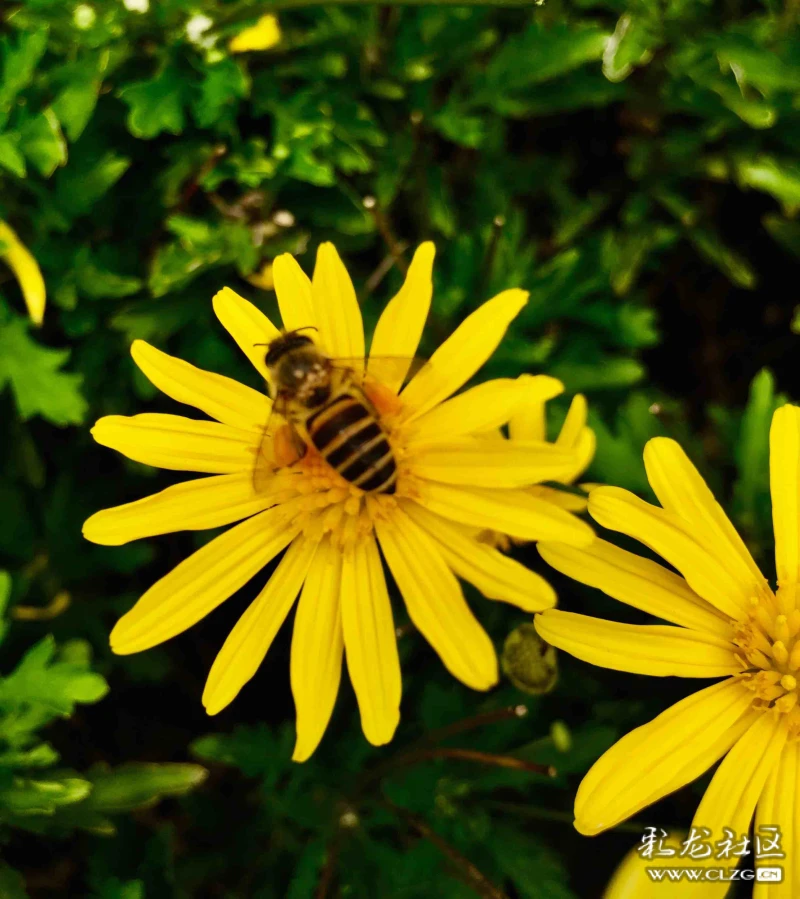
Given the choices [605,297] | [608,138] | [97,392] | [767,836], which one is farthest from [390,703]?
[608,138]

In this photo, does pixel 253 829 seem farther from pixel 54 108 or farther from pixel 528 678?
pixel 54 108

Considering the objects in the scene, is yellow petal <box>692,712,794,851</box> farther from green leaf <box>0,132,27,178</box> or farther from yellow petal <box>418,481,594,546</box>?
green leaf <box>0,132,27,178</box>

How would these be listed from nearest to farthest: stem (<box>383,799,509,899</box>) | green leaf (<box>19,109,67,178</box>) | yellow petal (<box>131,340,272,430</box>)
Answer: yellow petal (<box>131,340,272,430</box>), stem (<box>383,799,509,899</box>), green leaf (<box>19,109,67,178</box>)

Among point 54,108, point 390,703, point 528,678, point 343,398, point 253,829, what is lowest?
point 253,829

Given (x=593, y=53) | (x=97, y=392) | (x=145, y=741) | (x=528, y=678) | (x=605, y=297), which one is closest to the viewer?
(x=528, y=678)

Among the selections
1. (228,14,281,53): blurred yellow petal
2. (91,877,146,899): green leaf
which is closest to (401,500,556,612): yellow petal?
(91,877,146,899): green leaf

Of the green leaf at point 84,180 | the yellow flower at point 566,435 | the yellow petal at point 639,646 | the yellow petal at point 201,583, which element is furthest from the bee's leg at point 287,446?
the green leaf at point 84,180
